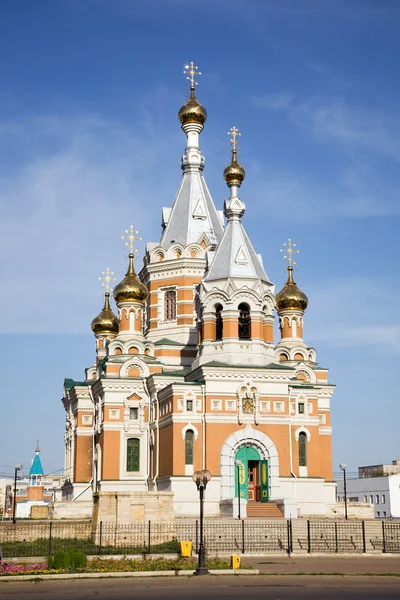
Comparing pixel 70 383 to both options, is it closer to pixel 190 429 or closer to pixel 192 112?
pixel 190 429

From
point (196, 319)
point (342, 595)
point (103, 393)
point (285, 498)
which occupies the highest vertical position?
point (196, 319)

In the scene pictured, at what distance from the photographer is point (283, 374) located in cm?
3319

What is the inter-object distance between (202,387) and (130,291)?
7.41 meters

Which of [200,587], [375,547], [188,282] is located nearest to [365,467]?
[188,282]

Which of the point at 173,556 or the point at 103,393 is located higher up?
the point at 103,393

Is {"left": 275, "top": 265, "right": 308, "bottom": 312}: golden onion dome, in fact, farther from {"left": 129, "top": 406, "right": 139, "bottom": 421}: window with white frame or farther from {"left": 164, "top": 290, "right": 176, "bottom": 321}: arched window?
{"left": 129, "top": 406, "right": 139, "bottom": 421}: window with white frame

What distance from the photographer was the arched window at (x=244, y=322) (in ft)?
112

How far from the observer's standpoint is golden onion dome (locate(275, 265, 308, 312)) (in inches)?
1572

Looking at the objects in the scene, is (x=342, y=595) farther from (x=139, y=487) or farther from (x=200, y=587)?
(x=139, y=487)

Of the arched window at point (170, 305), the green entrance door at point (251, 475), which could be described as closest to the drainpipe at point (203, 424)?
the green entrance door at point (251, 475)

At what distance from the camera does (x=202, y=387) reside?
32562mm

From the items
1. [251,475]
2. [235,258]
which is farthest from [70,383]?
[251,475]

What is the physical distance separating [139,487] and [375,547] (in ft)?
42.0

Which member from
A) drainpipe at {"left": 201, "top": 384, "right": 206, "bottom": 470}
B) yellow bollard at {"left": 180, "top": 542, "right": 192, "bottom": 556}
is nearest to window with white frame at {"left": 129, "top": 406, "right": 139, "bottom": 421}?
drainpipe at {"left": 201, "top": 384, "right": 206, "bottom": 470}
